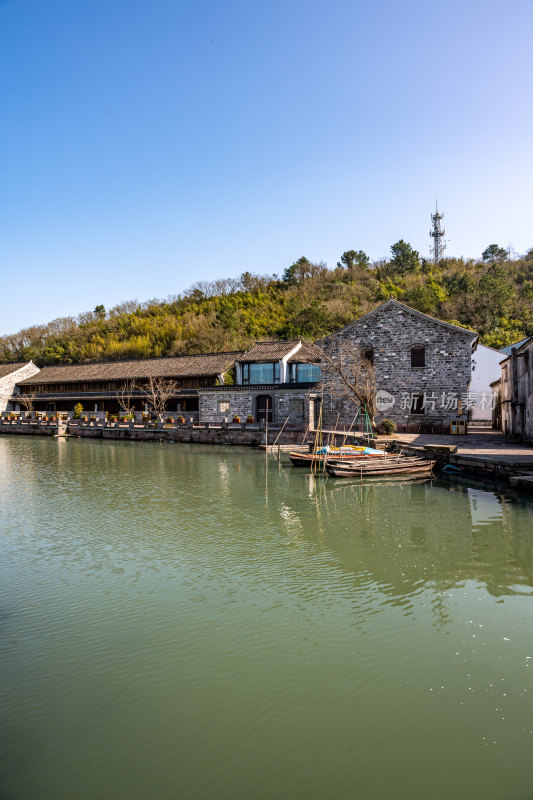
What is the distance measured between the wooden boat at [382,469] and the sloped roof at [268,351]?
1918 cm

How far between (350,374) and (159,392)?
17139 millimetres

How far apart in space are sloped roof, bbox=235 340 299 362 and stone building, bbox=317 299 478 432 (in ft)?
23.9

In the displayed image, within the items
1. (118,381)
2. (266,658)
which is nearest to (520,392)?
(266,658)

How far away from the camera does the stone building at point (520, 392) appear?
21422 mm

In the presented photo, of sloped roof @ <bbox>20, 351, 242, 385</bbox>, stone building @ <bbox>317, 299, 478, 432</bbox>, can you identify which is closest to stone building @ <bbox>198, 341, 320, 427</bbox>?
sloped roof @ <bbox>20, 351, 242, 385</bbox>

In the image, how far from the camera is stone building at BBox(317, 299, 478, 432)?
28.8 meters

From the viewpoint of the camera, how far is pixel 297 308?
2194 inches

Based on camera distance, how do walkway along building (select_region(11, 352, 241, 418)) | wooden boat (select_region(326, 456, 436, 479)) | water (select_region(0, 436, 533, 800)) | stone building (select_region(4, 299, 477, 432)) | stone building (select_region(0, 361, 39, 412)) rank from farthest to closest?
stone building (select_region(0, 361, 39, 412))
walkway along building (select_region(11, 352, 241, 418))
stone building (select_region(4, 299, 477, 432))
wooden boat (select_region(326, 456, 436, 479))
water (select_region(0, 436, 533, 800))

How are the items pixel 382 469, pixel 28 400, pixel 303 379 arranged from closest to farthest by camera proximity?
pixel 382 469, pixel 303 379, pixel 28 400

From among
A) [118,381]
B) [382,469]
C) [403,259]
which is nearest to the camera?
[382,469]

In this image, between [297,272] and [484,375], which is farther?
[297,272]

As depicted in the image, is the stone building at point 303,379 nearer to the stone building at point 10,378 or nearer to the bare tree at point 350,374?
the bare tree at point 350,374

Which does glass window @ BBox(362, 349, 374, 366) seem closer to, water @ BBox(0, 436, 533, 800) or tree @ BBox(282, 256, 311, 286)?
water @ BBox(0, 436, 533, 800)

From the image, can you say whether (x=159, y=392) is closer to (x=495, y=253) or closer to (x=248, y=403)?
(x=248, y=403)
